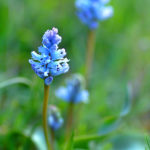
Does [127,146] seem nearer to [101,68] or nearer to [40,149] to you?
[40,149]

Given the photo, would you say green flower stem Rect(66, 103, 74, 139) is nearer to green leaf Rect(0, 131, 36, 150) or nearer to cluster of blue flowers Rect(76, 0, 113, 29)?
green leaf Rect(0, 131, 36, 150)

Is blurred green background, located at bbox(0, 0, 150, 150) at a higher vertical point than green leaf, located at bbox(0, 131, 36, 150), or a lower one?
higher

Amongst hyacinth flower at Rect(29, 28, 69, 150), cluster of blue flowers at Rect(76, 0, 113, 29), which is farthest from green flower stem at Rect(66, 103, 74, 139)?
hyacinth flower at Rect(29, 28, 69, 150)

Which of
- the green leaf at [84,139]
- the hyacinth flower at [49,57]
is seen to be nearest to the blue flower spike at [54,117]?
the green leaf at [84,139]

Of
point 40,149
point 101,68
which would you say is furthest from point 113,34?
point 40,149

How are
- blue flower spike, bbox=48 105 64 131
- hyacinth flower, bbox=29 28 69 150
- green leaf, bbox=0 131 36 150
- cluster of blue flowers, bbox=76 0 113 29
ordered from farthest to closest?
1. cluster of blue flowers, bbox=76 0 113 29
2. green leaf, bbox=0 131 36 150
3. blue flower spike, bbox=48 105 64 131
4. hyacinth flower, bbox=29 28 69 150
